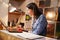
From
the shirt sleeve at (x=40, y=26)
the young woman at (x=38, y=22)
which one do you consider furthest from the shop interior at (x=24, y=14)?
the shirt sleeve at (x=40, y=26)

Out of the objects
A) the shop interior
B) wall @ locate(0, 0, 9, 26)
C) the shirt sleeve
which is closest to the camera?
the shirt sleeve

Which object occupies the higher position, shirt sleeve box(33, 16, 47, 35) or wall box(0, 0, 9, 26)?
wall box(0, 0, 9, 26)

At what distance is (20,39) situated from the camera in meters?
1.74

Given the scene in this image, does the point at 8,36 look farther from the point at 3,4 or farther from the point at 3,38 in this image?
the point at 3,4

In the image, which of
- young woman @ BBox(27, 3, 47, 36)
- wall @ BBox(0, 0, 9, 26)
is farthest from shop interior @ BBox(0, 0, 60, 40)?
young woman @ BBox(27, 3, 47, 36)

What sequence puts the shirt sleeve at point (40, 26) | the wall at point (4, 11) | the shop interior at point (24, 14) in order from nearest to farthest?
the shirt sleeve at point (40, 26) → the shop interior at point (24, 14) → the wall at point (4, 11)

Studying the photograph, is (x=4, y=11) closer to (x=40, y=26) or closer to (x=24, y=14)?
(x=24, y=14)

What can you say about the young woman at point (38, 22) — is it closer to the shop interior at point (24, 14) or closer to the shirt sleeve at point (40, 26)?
the shirt sleeve at point (40, 26)

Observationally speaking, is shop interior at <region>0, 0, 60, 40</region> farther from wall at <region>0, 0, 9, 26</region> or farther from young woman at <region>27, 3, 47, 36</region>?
young woman at <region>27, 3, 47, 36</region>

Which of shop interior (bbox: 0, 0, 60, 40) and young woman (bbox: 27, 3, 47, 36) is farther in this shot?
shop interior (bbox: 0, 0, 60, 40)

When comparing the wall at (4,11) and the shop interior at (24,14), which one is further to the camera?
the wall at (4,11)

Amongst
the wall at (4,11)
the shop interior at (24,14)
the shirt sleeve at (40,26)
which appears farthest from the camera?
the wall at (4,11)

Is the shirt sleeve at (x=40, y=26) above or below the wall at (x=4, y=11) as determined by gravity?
below

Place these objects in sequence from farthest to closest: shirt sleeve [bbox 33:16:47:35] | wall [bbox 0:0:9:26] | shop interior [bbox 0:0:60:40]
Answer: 1. wall [bbox 0:0:9:26]
2. shop interior [bbox 0:0:60:40]
3. shirt sleeve [bbox 33:16:47:35]
